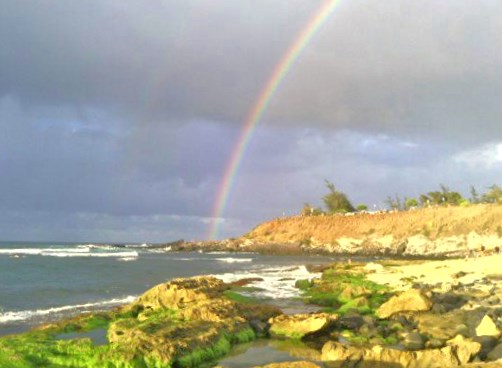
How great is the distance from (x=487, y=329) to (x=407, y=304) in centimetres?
567

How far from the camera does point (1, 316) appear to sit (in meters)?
25.7

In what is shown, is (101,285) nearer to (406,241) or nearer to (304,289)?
(304,289)

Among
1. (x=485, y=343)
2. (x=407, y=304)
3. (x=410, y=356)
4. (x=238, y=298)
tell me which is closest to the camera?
(x=410, y=356)

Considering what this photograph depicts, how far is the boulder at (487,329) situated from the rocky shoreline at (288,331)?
34mm

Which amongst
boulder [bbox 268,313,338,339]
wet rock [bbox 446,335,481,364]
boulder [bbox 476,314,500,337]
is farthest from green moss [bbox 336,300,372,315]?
wet rock [bbox 446,335,481,364]

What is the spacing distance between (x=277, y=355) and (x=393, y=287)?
16782 millimetres

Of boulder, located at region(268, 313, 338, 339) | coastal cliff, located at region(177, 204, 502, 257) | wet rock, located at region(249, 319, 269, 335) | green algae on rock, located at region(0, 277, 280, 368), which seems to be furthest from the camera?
coastal cliff, located at region(177, 204, 502, 257)

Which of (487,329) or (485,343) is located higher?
(487,329)

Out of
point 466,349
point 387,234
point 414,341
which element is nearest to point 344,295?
point 414,341

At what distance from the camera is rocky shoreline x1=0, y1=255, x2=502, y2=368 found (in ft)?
48.5

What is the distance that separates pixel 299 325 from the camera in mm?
19172

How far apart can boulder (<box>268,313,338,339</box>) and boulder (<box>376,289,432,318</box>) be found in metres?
3.48

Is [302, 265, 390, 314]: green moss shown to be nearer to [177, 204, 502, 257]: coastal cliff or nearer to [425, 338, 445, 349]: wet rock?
[425, 338, 445, 349]: wet rock

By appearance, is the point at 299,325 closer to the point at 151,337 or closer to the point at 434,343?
the point at 434,343
